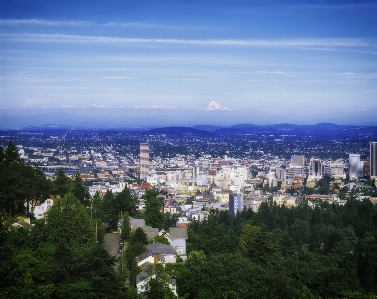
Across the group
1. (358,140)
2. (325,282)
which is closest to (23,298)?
(325,282)

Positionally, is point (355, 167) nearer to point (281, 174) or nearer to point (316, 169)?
point (316, 169)

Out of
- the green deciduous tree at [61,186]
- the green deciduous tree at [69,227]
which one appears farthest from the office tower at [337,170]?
the green deciduous tree at [69,227]

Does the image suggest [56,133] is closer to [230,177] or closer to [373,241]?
[230,177]

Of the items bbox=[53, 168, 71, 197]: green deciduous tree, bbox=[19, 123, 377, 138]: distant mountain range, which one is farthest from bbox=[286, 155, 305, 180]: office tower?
bbox=[53, 168, 71, 197]: green deciduous tree

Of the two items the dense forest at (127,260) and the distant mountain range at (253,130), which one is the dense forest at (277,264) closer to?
the dense forest at (127,260)

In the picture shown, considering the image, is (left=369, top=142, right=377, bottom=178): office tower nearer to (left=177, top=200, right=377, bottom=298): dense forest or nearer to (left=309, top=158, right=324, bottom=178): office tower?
(left=309, top=158, right=324, bottom=178): office tower

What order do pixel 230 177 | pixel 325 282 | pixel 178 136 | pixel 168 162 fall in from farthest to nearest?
pixel 178 136 < pixel 168 162 < pixel 230 177 < pixel 325 282
